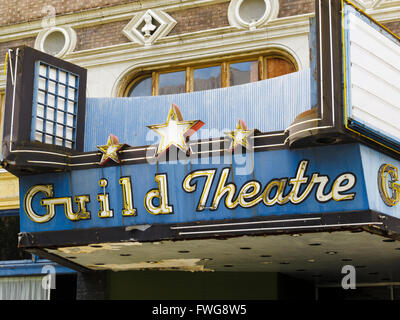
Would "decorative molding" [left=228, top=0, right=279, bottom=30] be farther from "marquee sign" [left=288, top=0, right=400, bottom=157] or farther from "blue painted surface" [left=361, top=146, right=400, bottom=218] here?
"blue painted surface" [left=361, top=146, right=400, bottom=218]

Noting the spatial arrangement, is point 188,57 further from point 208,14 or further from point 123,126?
point 123,126

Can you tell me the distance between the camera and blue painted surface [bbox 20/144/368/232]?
10.9 meters

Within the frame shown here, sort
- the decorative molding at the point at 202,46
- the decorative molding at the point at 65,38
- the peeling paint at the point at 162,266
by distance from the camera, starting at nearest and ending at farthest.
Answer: the peeling paint at the point at 162,266 → the decorative molding at the point at 202,46 → the decorative molding at the point at 65,38

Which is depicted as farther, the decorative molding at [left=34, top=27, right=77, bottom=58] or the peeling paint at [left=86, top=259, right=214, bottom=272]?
the decorative molding at [left=34, top=27, right=77, bottom=58]

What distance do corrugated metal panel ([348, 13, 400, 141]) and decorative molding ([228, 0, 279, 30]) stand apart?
403cm

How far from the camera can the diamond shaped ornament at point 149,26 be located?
16172mm

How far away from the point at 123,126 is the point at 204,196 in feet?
9.03

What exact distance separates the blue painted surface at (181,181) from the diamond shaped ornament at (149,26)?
471 cm

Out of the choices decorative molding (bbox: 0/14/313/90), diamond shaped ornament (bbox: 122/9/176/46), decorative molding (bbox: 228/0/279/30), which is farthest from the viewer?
diamond shaped ornament (bbox: 122/9/176/46)

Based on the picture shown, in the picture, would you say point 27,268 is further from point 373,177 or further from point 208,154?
point 373,177

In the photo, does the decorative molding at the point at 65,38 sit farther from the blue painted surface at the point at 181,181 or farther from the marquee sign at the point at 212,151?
the blue painted surface at the point at 181,181

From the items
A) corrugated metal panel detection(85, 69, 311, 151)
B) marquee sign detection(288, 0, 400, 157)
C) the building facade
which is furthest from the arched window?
marquee sign detection(288, 0, 400, 157)

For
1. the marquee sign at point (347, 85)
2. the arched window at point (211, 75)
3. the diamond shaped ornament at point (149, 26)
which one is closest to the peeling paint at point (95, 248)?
the marquee sign at point (347, 85)

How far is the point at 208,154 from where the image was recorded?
11719 millimetres
